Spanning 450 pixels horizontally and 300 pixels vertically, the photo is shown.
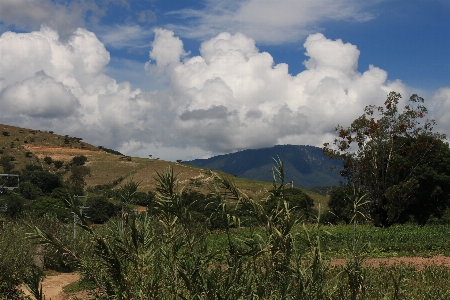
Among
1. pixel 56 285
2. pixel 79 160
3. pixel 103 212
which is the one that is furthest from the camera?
pixel 79 160

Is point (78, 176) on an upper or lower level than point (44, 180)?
upper

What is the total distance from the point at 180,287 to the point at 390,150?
22.9m

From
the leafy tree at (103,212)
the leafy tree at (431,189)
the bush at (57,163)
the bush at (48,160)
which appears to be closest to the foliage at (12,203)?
the leafy tree at (103,212)

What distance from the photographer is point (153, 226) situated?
254cm

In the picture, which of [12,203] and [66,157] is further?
[66,157]

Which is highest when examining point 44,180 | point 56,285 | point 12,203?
point 44,180

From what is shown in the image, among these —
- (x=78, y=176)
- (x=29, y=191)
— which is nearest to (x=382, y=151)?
(x=29, y=191)

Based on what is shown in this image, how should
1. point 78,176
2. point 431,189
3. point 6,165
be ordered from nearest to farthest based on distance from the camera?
point 431,189
point 6,165
point 78,176

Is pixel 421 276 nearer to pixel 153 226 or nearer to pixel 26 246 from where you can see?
pixel 153 226

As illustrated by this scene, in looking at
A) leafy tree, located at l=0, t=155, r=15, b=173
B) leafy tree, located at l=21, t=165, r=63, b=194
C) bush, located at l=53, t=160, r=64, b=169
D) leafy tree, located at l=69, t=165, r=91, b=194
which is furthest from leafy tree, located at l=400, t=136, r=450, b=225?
→ bush, located at l=53, t=160, r=64, b=169

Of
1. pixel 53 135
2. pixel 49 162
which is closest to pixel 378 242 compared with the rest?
pixel 49 162

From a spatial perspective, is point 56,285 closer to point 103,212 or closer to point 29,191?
point 103,212

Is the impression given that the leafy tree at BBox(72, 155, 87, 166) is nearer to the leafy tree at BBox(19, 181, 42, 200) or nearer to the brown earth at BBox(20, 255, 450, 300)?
the leafy tree at BBox(19, 181, 42, 200)

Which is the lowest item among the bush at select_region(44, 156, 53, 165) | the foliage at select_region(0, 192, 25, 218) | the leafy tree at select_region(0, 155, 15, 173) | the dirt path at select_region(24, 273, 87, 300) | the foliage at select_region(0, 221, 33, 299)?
the dirt path at select_region(24, 273, 87, 300)
